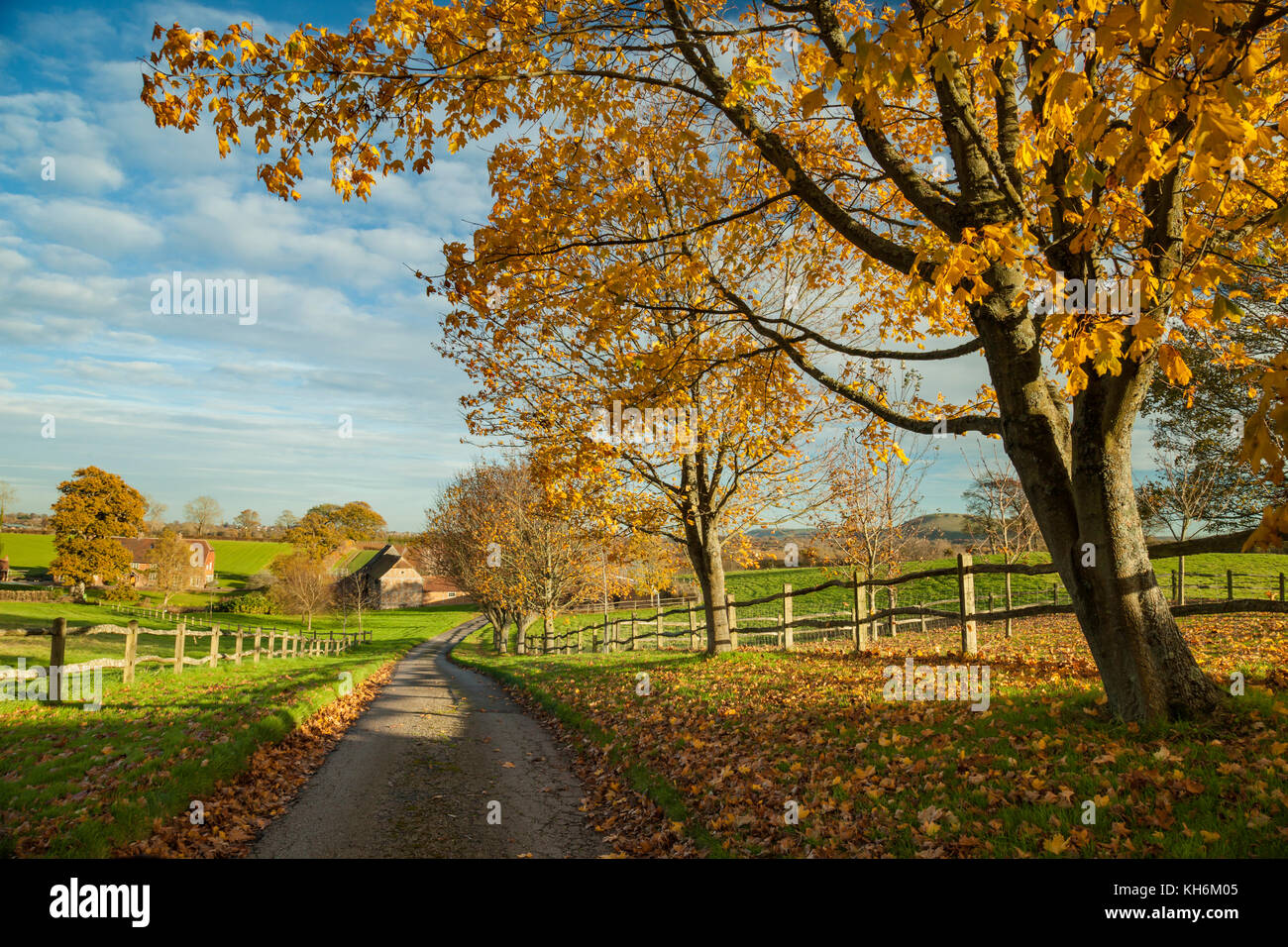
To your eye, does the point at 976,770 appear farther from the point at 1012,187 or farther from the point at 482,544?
the point at 482,544

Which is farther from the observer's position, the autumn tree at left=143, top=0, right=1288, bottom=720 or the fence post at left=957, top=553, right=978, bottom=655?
the fence post at left=957, top=553, right=978, bottom=655

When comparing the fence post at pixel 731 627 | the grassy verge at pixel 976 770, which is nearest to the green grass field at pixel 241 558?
the fence post at pixel 731 627

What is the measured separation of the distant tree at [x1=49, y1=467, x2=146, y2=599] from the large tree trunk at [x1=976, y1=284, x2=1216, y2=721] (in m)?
61.4

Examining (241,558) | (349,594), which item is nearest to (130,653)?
(349,594)

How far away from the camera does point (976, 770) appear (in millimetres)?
5242

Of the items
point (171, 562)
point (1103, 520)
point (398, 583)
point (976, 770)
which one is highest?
point (1103, 520)

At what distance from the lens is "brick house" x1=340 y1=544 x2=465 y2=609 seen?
82000 mm

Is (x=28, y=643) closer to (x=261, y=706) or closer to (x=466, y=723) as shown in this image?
(x=261, y=706)

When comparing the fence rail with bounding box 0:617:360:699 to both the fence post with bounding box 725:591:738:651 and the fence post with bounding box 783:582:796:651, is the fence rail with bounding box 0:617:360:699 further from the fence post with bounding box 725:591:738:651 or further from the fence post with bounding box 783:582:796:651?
the fence post with bounding box 783:582:796:651

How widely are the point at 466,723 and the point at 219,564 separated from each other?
94.6 m

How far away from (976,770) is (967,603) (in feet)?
18.9

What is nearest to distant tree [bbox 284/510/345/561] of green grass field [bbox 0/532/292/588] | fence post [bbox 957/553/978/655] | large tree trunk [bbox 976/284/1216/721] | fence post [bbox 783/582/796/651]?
green grass field [bbox 0/532/292/588]

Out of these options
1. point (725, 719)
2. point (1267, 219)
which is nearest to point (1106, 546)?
point (1267, 219)

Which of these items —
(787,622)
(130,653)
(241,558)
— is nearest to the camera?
(130,653)
